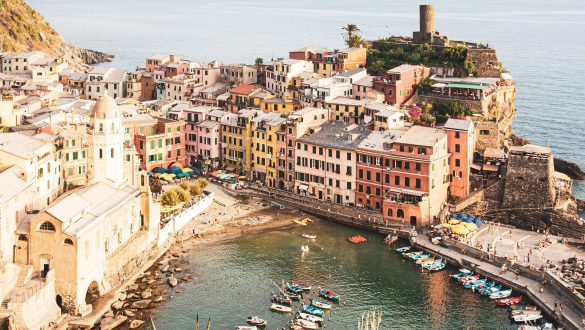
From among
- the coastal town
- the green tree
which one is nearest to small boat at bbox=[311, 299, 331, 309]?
the coastal town

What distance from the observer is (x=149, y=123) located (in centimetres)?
9119

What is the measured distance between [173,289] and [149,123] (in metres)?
32.0

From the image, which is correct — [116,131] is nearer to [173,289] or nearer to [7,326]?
[173,289]

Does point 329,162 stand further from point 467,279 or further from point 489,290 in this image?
point 489,290

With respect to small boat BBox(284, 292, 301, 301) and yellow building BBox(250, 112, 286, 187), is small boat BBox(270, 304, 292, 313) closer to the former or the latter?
small boat BBox(284, 292, 301, 301)

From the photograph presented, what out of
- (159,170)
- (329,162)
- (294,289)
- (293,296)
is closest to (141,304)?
(293,296)

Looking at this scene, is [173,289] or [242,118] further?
[242,118]

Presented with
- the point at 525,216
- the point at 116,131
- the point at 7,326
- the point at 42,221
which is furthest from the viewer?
the point at 525,216

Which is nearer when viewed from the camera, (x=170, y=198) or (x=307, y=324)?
(x=307, y=324)

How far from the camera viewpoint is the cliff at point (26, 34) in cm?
14855

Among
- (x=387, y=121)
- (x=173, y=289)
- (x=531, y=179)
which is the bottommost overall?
(x=173, y=289)

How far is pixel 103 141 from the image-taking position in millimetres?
67500

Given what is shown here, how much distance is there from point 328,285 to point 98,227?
61.2ft

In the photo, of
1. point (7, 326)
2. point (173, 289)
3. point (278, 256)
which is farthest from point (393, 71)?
point (7, 326)
